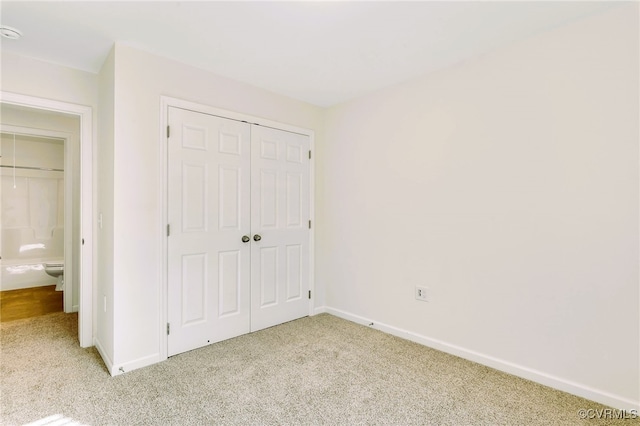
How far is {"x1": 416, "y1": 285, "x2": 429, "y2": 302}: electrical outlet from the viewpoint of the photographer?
2.66 m

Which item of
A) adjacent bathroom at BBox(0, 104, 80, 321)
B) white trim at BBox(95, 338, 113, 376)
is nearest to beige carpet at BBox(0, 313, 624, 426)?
white trim at BBox(95, 338, 113, 376)

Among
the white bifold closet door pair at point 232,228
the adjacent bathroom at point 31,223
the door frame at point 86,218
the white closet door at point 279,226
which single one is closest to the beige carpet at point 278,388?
the door frame at point 86,218

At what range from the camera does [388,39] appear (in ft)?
6.93

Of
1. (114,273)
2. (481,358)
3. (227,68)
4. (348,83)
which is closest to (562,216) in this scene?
(481,358)

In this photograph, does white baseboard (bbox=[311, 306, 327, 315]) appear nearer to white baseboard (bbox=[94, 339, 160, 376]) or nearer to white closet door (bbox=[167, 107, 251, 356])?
white closet door (bbox=[167, 107, 251, 356])

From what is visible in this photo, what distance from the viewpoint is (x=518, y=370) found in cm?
213

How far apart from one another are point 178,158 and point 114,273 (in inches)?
37.8

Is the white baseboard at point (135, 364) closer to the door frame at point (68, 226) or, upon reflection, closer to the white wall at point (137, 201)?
the white wall at point (137, 201)

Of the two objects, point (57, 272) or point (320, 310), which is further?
point (57, 272)

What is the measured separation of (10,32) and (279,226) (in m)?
2.36

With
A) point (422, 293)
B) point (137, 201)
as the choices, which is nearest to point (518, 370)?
point (422, 293)

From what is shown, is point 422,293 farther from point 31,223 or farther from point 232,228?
point 31,223

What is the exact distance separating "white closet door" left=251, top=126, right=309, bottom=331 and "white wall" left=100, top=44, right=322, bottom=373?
2.73 feet

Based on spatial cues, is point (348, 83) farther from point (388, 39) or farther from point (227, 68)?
point (227, 68)
